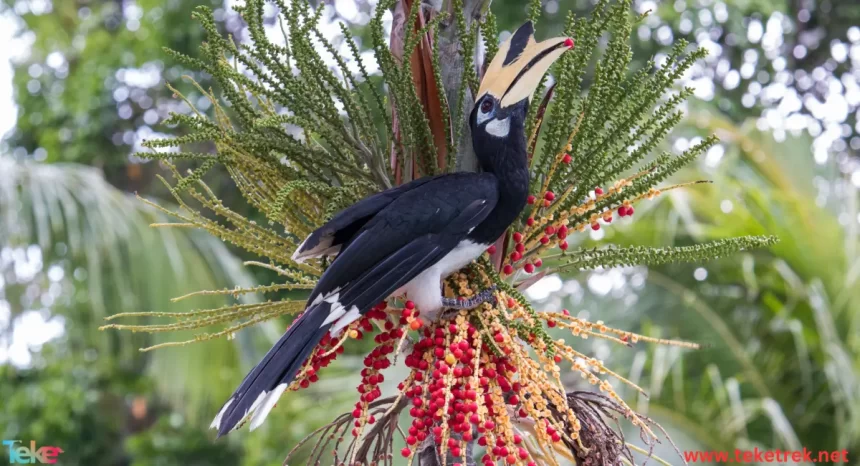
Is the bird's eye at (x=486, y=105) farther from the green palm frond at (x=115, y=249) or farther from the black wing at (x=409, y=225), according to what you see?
the green palm frond at (x=115, y=249)

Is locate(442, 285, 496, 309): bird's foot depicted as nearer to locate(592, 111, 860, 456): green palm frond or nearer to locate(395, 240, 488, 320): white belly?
locate(395, 240, 488, 320): white belly

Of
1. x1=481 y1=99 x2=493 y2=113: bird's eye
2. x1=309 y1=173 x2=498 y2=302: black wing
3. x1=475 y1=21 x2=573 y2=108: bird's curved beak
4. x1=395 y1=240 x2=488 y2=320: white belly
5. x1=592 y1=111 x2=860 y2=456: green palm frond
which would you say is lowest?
x1=592 y1=111 x2=860 y2=456: green palm frond

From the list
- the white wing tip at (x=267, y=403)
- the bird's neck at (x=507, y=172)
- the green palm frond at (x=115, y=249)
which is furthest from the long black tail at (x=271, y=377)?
the green palm frond at (x=115, y=249)

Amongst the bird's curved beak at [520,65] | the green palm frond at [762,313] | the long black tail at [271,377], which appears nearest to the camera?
the long black tail at [271,377]

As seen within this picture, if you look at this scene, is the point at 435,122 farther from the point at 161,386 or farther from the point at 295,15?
the point at 161,386

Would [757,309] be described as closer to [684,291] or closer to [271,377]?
[684,291]

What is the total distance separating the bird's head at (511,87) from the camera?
2.76ft

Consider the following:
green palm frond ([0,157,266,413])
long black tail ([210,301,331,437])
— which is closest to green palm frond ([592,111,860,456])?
green palm frond ([0,157,266,413])

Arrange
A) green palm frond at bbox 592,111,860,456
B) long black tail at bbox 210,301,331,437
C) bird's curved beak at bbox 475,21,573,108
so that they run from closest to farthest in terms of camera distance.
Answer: long black tail at bbox 210,301,331,437 → bird's curved beak at bbox 475,21,573,108 → green palm frond at bbox 592,111,860,456

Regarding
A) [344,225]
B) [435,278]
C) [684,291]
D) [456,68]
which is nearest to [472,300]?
[435,278]

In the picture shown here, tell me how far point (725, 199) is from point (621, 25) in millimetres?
1422

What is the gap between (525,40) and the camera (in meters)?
0.85

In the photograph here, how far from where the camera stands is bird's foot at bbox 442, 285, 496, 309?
0.85 m

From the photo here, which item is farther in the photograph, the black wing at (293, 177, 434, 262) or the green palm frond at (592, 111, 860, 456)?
the green palm frond at (592, 111, 860, 456)
